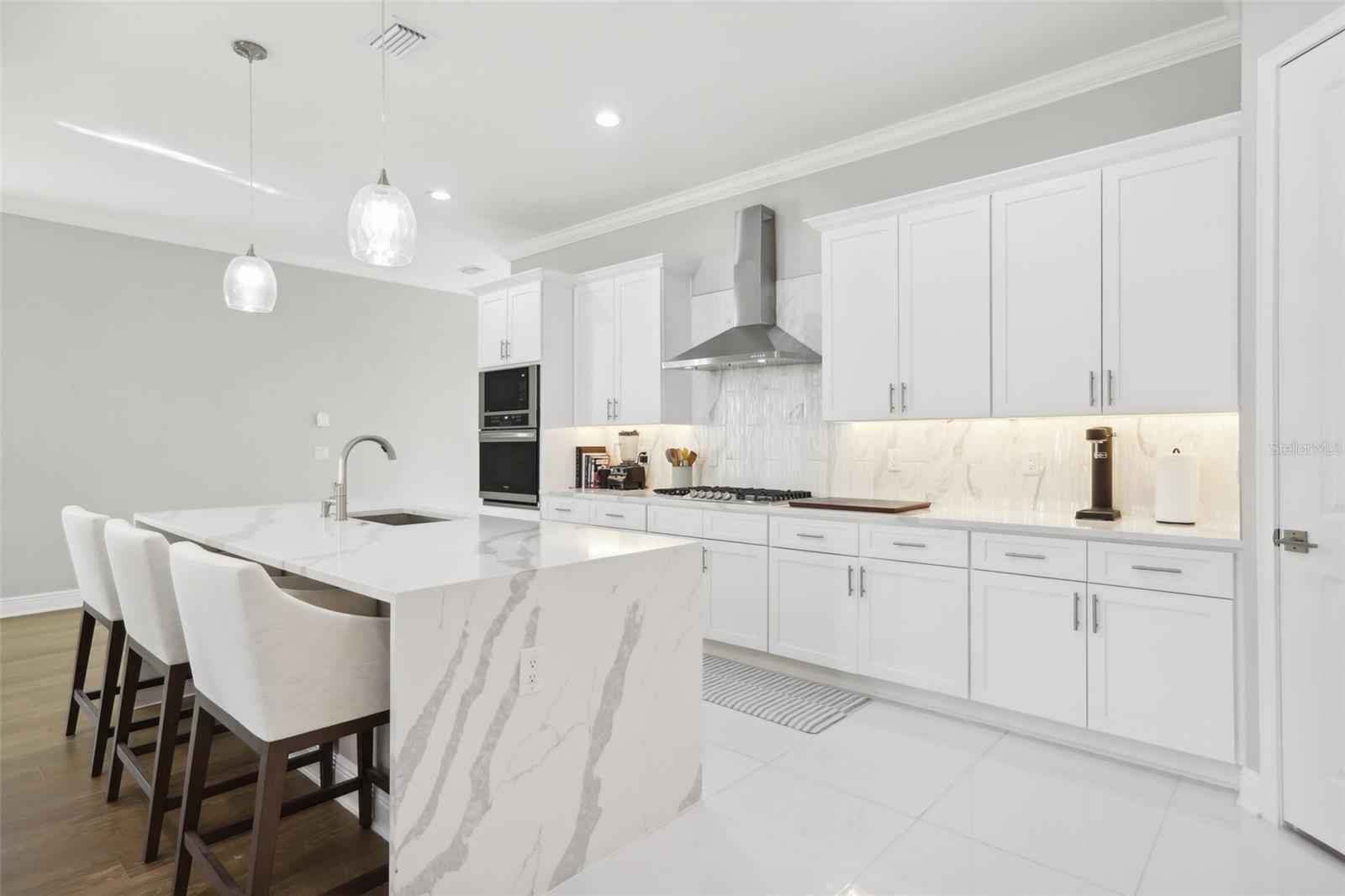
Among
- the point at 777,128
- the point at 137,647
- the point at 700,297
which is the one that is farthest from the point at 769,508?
the point at 137,647

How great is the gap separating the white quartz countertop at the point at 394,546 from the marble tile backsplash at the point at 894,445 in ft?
6.06

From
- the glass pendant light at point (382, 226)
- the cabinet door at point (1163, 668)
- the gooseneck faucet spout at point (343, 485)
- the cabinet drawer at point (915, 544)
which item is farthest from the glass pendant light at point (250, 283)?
the cabinet door at point (1163, 668)

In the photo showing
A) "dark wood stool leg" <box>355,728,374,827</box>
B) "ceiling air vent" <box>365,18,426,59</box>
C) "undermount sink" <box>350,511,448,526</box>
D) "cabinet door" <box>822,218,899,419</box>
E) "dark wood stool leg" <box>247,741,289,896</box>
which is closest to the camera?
"dark wood stool leg" <box>247,741,289,896</box>

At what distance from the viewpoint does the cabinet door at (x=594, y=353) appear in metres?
4.75

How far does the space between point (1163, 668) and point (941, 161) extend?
253cm

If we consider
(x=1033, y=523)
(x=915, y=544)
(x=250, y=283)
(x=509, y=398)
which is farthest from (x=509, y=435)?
(x=1033, y=523)

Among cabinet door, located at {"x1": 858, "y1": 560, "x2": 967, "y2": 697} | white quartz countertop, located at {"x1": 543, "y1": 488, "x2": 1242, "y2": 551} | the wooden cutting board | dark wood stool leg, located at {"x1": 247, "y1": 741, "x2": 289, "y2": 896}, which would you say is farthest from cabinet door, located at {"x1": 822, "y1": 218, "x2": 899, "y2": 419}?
dark wood stool leg, located at {"x1": 247, "y1": 741, "x2": 289, "y2": 896}

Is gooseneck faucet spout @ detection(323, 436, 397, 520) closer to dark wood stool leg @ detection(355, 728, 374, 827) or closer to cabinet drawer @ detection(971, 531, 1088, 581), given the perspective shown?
dark wood stool leg @ detection(355, 728, 374, 827)

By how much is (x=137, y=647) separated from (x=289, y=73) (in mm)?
2450

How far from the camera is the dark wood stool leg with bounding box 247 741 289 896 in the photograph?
1496mm

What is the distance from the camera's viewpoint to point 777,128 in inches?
145

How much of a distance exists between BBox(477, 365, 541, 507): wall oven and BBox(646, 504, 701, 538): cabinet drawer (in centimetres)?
109

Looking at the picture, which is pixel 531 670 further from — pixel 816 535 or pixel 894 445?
pixel 894 445

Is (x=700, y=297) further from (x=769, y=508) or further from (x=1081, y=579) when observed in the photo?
(x=1081, y=579)
